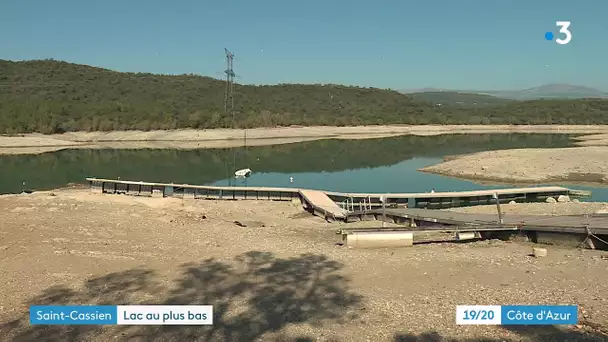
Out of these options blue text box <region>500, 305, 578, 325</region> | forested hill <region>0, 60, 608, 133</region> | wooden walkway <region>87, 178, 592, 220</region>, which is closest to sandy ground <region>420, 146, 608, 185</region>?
wooden walkway <region>87, 178, 592, 220</region>

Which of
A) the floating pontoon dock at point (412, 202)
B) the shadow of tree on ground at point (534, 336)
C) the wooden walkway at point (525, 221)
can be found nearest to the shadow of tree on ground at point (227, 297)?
the shadow of tree on ground at point (534, 336)

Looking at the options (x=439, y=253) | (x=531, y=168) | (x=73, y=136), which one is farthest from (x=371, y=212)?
(x=73, y=136)

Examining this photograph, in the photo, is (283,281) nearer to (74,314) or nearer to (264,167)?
(74,314)

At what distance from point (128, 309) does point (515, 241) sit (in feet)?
31.2

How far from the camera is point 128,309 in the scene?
313 inches

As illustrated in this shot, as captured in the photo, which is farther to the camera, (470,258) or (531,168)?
(531,168)

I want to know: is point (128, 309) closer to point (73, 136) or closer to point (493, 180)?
point (493, 180)

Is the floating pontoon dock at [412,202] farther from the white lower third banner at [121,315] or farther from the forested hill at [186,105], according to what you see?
the forested hill at [186,105]

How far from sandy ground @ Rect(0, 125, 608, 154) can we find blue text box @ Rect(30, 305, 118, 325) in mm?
57041
